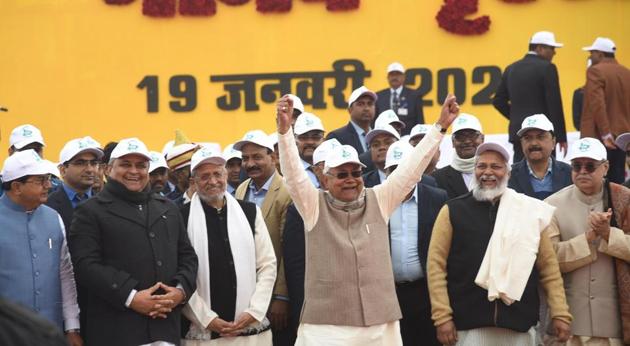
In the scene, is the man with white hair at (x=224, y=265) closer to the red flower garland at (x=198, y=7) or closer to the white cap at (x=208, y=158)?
the white cap at (x=208, y=158)

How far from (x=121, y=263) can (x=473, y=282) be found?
2.19 metres

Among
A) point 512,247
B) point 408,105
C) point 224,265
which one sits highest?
point 408,105

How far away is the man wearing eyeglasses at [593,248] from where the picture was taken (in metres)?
7.69

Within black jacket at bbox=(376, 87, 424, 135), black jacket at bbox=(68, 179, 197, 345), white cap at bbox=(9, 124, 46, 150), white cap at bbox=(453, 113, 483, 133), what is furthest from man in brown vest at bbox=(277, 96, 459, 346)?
black jacket at bbox=(376, 87, 424, 135)

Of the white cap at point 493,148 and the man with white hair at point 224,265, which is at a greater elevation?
the white cap at point 493,148

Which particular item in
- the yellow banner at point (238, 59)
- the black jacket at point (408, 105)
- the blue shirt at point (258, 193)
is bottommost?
the blue shirt at point (258, 193)

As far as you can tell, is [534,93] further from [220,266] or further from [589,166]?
[220,266]

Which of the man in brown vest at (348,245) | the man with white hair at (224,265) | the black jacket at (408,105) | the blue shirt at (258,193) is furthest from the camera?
the black jacket at (408,105)

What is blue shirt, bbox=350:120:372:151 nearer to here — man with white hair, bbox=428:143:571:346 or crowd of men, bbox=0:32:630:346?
crowd of men, bbox=0:32:630:346

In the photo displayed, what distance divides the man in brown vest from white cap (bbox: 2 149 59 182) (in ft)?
5.22

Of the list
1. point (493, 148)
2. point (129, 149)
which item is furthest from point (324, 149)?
point (129, 149)

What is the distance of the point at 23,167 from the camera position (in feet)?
23.9

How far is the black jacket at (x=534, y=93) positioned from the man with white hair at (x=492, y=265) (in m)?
4.40

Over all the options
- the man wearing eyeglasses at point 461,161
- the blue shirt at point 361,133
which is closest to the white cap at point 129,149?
the man wearing eyeglasses at point 461,161
